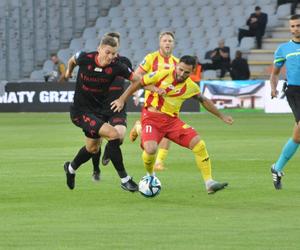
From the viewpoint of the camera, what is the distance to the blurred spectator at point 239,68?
35.2 m

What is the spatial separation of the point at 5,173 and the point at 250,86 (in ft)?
65.3

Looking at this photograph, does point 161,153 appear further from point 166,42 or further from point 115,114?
point 115,114

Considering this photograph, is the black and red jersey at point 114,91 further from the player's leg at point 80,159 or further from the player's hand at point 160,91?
the player's hand at point 160,91

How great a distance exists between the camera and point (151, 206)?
11.6 meters

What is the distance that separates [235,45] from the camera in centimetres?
3950

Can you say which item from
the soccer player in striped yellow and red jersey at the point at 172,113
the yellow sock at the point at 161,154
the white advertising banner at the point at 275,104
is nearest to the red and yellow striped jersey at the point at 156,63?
the yellow sock at the point at 161,154

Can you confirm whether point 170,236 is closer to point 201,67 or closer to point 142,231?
point 142,231

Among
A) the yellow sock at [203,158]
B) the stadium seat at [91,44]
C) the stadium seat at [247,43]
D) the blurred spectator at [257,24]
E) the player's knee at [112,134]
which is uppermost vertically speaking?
the player's knee at [112,134]

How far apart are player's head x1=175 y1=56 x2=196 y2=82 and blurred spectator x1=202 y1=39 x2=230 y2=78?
2390 centimetres

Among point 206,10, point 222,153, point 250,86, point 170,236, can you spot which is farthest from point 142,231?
point 206,10

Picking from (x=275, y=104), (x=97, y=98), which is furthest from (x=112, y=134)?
(x=275, y=104)

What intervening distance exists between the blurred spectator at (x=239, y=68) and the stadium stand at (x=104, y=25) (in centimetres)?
421

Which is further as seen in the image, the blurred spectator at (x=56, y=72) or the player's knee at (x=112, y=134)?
the blurred spectator at (x=56, y=72)

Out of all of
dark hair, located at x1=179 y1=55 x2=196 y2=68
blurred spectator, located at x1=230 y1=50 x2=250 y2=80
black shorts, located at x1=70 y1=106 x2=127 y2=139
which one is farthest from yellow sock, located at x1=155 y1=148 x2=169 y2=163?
blurred spectator, located at x1=230 y1=50 x2=250 y2=80
